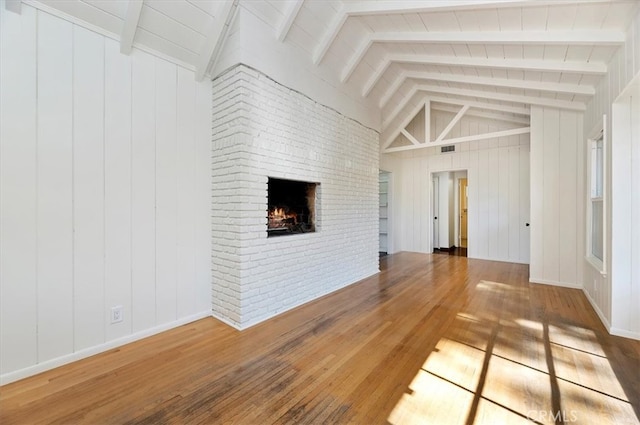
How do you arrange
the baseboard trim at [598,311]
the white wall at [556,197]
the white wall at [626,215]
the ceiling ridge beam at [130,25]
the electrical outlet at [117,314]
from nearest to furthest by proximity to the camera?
the ceiling ridge beam at [130,25] → the electrical outlet at [117,314] → the white wall at [626,215] → the baseboard trim at [598,311] → the white wall at [556,197]

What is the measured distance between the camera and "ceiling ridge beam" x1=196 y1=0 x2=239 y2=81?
103 inches

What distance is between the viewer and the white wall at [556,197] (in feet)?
13.6

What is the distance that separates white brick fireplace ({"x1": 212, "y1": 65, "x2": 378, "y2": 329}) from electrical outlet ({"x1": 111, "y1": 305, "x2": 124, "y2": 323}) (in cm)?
90

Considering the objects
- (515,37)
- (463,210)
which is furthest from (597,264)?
(463,210)

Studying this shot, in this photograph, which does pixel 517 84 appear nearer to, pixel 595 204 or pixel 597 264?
pixel 595 204

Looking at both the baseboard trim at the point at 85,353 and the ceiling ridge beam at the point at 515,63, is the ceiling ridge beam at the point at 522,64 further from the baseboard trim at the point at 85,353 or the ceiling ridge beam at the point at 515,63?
the baseboard trim at the point at 85,353

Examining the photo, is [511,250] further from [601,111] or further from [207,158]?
[207,158]

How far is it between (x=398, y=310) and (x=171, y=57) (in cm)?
377

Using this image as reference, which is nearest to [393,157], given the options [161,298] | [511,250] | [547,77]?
[511,250]

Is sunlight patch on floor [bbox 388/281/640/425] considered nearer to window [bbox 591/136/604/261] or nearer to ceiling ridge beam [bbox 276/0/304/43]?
window [bbox 591/136/604/261]

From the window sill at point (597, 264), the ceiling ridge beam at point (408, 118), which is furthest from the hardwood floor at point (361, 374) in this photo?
the ceiling ridge beam at point (408, 118)

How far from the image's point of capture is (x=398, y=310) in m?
3.28

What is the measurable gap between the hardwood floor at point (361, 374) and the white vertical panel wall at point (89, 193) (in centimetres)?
31

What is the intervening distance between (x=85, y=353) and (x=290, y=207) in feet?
8.25
